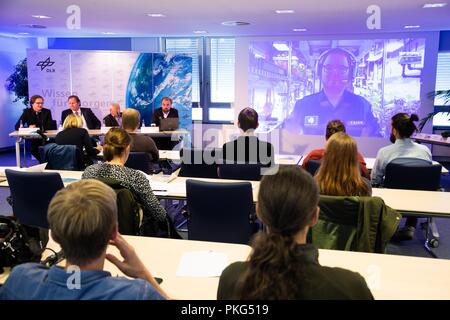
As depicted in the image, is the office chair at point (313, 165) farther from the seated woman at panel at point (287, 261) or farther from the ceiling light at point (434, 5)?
the ceiling light at point (434, 5)

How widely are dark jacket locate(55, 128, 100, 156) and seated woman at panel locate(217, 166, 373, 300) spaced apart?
4.38m

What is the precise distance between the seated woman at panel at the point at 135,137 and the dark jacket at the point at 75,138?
2.74 feet

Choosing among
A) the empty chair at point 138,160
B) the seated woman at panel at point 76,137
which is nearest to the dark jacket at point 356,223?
the empty chair at point 138,160

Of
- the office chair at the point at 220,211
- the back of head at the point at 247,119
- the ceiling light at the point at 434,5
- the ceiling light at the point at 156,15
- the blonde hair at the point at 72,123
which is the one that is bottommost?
the office chair at the point at 220,211

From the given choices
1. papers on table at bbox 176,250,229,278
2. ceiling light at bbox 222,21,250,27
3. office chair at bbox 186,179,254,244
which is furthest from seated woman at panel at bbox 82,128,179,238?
ceiling light at bbox 222,21,250,27

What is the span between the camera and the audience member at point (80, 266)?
1169mm

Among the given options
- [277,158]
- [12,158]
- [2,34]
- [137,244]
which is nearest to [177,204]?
[277,158]

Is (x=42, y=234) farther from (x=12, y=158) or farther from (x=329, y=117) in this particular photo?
(x=12, y=158)

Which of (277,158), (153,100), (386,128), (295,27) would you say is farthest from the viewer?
A: (153,100)

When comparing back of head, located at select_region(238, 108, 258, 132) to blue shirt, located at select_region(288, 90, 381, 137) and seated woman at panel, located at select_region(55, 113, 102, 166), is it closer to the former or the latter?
seated woman at panel, located at select_region(55, 113, 102, 166)

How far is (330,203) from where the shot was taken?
229 cm

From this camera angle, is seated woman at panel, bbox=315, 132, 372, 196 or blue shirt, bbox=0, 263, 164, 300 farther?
seated woman at panel, bbox=315, 132, 372, 196

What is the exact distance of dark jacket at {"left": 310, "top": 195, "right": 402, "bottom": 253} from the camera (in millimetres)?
2260

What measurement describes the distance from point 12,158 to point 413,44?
8727 mm
